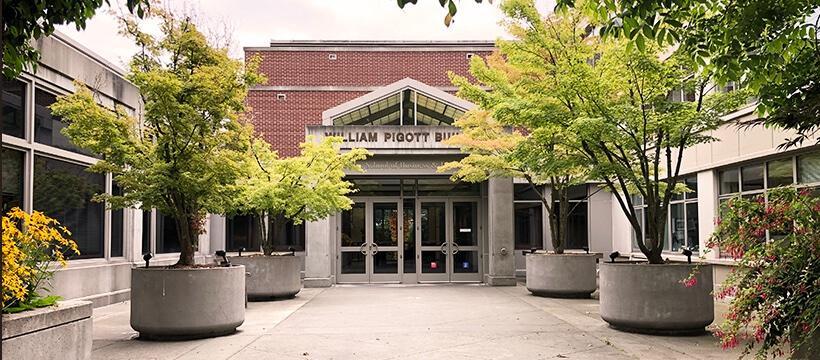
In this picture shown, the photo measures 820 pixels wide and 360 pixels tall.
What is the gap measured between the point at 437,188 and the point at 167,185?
13098 mm

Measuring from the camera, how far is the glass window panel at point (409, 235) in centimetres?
2238

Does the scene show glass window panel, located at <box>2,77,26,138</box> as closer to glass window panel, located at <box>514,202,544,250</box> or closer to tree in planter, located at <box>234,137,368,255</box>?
tree in planter, located at <box>234,137,368,255</box>

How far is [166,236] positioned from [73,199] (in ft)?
18.4

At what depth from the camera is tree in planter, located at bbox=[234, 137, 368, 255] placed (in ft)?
51.6

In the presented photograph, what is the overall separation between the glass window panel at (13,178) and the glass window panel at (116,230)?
3899 mm

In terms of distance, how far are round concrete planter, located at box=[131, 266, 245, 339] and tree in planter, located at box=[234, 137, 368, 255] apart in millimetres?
4865

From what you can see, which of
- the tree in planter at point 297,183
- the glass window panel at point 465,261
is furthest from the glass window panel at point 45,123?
the glass window panel at point 465,261

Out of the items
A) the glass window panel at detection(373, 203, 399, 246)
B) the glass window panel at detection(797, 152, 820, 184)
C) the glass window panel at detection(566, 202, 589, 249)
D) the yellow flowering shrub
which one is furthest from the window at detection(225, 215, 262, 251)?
the yellow flowering shrub

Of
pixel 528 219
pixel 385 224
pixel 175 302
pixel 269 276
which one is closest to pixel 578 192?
pixel 528 219

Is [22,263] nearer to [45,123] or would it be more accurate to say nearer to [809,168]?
[45,123]

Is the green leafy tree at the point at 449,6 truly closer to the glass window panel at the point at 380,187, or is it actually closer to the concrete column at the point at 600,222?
the glass window panel at the point at 380,187

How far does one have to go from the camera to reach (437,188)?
74.3 ft

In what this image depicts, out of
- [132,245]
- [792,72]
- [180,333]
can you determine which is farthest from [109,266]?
[792,72]

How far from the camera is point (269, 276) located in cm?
1639
